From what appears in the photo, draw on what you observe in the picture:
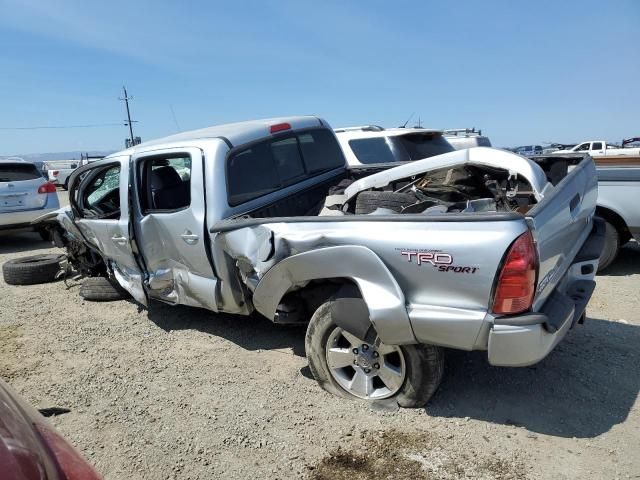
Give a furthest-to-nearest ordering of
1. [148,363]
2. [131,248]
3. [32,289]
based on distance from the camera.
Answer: [32,289]
[131,248]
[148,363]

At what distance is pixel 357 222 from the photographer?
286cm

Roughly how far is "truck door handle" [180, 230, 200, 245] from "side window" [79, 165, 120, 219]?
5.68ft

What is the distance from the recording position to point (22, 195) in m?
9.02

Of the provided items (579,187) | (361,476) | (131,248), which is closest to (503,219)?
(579,187)

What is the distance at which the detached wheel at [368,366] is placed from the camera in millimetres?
2957

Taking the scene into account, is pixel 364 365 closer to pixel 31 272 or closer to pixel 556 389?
pixel 556 389

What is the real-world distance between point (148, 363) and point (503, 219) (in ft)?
10.1

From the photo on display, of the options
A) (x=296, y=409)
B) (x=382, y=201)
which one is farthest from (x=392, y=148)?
(x=296, y=409)

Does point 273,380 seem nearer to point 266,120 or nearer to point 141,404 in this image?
point 141,404

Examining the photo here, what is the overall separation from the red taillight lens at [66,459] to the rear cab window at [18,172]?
29.6 ft

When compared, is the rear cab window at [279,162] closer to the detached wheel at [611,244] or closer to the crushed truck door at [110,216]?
the crushed truck door at [110,216]

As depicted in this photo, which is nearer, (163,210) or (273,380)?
(273,380)

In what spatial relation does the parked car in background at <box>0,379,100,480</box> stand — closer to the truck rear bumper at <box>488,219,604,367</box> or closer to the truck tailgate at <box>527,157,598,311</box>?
the truck rear bumper at <box>488,219,604,367</box>

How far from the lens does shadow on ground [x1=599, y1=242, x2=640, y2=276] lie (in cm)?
589
